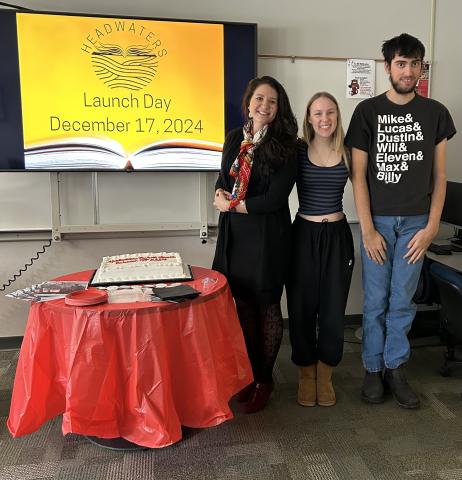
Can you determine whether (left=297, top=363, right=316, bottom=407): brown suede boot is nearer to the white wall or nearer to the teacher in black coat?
A: the teacher in black coat

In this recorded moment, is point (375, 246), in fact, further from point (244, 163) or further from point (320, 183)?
point (244, 163)

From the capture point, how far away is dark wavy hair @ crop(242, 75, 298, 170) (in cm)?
191

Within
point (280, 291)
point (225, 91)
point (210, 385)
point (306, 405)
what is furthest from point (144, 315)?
point (225, 91)

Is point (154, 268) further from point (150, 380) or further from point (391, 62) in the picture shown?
point (391, 62)

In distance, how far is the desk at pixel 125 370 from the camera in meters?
1.58

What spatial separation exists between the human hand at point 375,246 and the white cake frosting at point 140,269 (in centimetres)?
86

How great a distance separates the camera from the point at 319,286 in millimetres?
2080

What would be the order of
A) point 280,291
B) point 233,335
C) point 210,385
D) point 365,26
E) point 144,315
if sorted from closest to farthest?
1. point 144,315
2. point 210,385
3. point 233,335
4. point 280,291
5. point 365,26

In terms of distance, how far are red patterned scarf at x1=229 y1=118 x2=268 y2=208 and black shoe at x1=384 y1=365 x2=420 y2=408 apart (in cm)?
114

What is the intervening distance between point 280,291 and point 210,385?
1.84 feet

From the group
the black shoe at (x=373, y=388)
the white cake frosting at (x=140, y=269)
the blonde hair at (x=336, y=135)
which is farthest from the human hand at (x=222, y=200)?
the black shoe at (x=373, y=388)

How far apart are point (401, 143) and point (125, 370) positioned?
1507 mm

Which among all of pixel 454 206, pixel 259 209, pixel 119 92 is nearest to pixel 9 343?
pixel 119 92

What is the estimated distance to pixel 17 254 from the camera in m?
2.79
